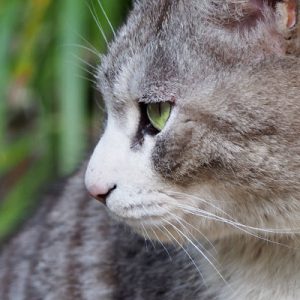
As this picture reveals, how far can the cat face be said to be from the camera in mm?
2020

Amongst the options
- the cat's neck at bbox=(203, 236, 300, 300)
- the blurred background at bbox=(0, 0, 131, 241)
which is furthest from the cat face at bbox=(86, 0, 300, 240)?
the blurred background at bbox=(0, 0, 131, 241)

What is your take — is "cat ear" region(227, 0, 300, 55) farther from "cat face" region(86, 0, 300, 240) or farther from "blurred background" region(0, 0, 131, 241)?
"blurred background" region(0, 0, 131, 241)

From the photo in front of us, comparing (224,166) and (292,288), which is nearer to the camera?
(224,166)

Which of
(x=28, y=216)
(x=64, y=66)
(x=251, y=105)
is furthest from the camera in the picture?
(x=64, y=66)

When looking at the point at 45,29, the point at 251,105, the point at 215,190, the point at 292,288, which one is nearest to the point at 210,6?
the point at 251,105

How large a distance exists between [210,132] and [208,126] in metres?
0.01

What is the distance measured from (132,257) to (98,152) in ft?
1.77

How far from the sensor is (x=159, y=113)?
6.86ft

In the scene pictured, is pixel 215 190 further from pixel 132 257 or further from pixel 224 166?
pixel 132 257

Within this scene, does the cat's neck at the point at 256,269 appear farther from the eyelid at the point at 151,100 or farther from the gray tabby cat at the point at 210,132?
the eyelid at the point at 151,100

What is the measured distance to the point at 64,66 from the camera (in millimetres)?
3537

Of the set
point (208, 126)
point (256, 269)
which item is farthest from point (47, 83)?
point (208, 126)

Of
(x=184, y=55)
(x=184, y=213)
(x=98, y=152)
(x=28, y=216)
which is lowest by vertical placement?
(x=28, y=216)

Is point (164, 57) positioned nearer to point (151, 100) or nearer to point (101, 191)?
point (151, 100)
